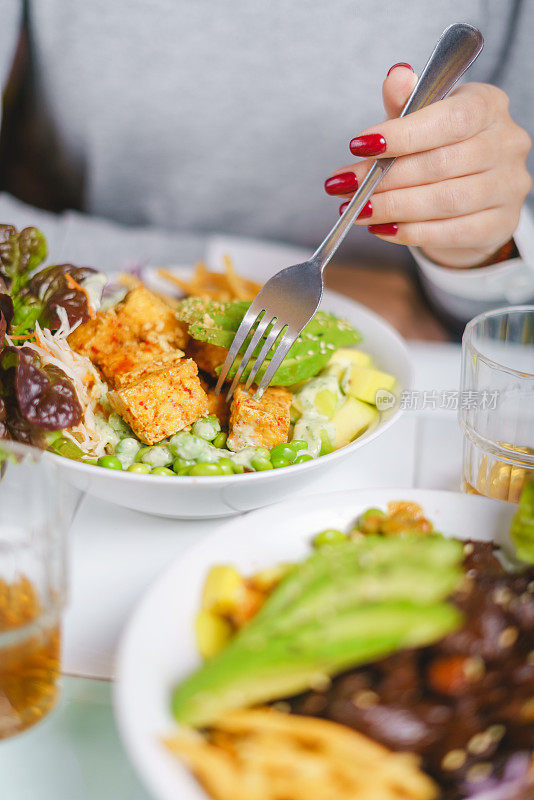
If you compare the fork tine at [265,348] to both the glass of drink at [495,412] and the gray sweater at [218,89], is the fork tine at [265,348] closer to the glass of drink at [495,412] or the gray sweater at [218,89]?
the glass of drink at [495,412]

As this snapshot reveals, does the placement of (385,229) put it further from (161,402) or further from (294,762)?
(294,762)

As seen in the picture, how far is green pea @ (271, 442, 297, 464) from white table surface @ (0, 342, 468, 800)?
17 centimetres

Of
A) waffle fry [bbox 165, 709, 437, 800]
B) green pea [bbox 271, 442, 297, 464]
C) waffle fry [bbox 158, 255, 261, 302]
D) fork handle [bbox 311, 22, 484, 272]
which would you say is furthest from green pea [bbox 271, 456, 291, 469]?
waffle fry [bbox 158, 255, 261, 302]

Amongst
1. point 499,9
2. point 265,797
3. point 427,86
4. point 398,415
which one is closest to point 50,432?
point 398,415

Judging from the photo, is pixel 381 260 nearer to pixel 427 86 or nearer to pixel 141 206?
pixel 141 206

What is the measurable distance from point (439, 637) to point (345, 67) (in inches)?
80.6

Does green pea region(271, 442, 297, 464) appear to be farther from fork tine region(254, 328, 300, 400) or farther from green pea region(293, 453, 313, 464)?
fork tine region(254, 328, 300, 400)

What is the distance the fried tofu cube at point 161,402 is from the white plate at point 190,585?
1.02 feet

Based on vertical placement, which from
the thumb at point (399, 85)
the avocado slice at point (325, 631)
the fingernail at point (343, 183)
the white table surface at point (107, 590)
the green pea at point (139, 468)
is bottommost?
the white table surface at point (107, 590)

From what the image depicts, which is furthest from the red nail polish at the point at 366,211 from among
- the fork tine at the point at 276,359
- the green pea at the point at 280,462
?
the green pea at the point at 280,462

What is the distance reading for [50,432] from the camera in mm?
1107

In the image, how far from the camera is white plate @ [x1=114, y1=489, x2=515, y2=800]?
2.03 ft

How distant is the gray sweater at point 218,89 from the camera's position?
2213 millimetres

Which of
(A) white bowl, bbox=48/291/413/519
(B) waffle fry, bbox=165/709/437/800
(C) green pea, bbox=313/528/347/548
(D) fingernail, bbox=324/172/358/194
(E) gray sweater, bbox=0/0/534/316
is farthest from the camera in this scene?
(E) gray sweater, bbox=0/0/534/316
